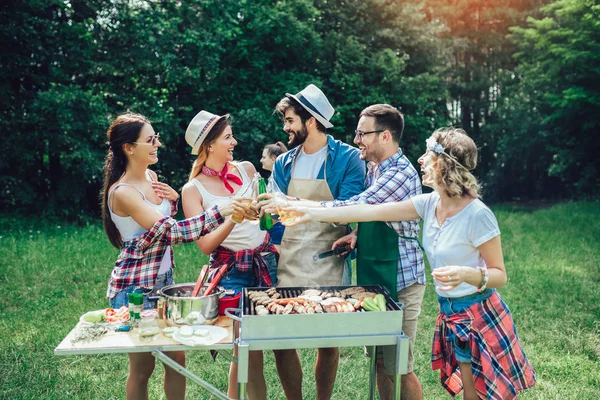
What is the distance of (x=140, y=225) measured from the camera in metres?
3.20

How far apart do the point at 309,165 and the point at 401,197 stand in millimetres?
700

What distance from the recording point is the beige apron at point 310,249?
11.5ft

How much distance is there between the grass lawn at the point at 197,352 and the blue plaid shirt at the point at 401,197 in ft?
4.53

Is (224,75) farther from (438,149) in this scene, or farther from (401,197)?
(438,149)

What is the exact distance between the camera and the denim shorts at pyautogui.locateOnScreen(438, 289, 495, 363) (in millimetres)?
2811

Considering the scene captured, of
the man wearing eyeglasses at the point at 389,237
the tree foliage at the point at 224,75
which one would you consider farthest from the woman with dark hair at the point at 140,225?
the tree foliage at the point at 224,75

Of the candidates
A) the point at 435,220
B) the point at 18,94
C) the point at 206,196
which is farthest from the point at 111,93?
the point at 435,220

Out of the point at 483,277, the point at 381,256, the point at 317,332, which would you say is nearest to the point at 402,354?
the point at 317,332

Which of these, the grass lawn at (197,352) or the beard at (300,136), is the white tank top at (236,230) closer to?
the beard at (300,136)

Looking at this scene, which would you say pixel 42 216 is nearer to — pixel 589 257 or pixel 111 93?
pixel 111 93

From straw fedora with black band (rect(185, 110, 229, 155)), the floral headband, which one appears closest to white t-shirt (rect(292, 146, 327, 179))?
straw fedora with black band (rect(185, 110, 229, 155))

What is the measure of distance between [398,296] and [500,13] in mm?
20273

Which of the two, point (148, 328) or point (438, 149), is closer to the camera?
point (148, 328)

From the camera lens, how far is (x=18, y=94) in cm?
1330
